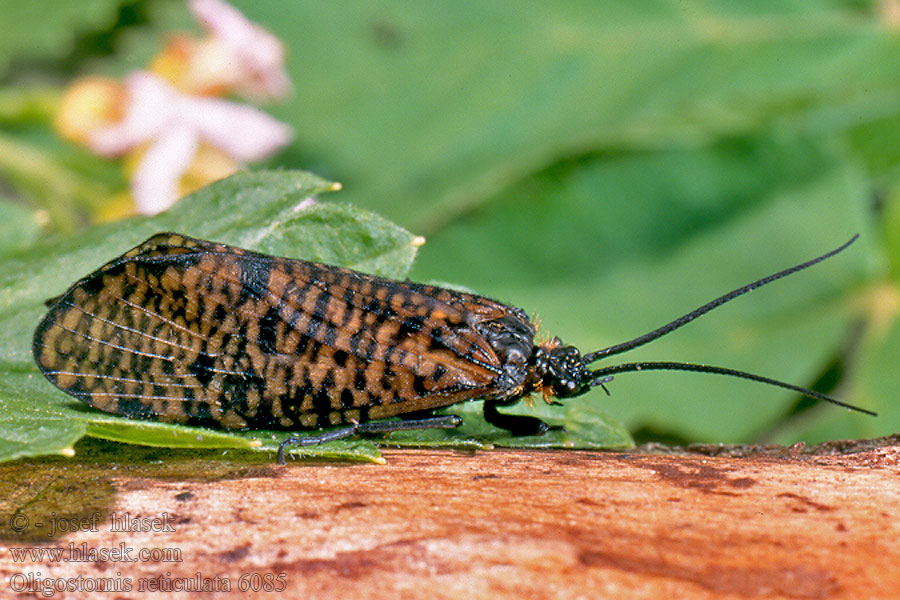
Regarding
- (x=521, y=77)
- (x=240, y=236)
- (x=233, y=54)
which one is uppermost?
(x=521, y=77)

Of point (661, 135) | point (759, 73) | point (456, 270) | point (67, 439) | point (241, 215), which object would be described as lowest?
point (67, 439)

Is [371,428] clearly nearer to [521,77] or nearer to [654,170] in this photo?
[654,170]

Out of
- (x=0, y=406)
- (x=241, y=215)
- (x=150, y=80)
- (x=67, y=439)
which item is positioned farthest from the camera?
(x=150, y=80)

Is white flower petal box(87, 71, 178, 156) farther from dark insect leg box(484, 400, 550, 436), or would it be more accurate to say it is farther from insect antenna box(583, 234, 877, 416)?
insect antenna box(583, 234, 877, 416)

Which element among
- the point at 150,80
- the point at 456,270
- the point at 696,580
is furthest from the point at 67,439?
the point at 456,270

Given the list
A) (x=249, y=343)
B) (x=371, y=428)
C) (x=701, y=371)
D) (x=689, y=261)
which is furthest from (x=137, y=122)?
(x=689, y=261)

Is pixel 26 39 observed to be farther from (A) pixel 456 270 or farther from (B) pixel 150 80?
(A) pixel 456 270

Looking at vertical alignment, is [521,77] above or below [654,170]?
above

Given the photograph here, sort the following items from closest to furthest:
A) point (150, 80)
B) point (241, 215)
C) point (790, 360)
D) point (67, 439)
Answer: point (67, 439) → point (241, 215) → point (150, 80) → point (790, 360)
